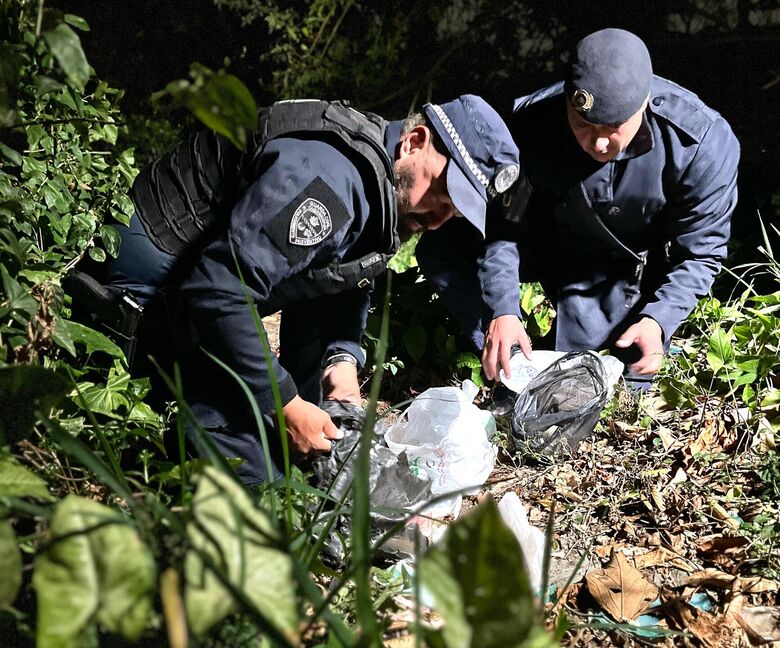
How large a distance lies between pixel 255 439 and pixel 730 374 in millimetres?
1800

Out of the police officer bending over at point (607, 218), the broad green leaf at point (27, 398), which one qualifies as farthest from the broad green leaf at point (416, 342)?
the broad green leaf at point (27, 398)

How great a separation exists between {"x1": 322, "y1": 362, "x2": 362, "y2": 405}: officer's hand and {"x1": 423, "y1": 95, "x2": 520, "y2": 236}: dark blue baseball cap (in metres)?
0.91

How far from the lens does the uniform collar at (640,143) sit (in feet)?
11.4

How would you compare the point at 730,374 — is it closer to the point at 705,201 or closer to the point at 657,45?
the point at 705,201

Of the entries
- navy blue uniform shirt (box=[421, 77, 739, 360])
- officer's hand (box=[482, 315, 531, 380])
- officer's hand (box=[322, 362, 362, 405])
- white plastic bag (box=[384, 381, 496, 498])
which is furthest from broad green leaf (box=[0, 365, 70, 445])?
navy blue uniform shirt (box=[421, 77, 739, 360])

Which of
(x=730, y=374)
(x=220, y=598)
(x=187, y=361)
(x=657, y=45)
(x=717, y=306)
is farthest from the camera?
(x=657, y=45)

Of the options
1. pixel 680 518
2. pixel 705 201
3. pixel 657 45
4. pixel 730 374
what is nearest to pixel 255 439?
pixel 680 518

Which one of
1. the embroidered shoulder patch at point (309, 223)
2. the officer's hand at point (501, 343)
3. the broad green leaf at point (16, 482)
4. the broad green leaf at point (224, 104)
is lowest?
the officer's hand at point (501, 343)

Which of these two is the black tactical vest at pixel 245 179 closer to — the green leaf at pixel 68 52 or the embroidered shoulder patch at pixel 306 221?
the embroidered shoulder patch at pixel 306 221

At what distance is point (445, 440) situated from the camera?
312cm

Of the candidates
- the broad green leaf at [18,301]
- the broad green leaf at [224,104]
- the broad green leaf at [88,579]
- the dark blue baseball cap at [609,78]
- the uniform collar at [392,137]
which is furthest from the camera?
the dark blue baseball cap at [609,78]

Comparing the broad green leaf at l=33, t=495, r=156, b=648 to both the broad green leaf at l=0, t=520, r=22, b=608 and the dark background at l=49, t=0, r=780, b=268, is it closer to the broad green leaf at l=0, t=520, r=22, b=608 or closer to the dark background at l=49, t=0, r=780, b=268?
the broad green leaf at l=0, t=520, r=22, b=608

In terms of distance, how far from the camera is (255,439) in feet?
10.4

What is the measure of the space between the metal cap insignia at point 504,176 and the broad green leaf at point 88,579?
215 cm
